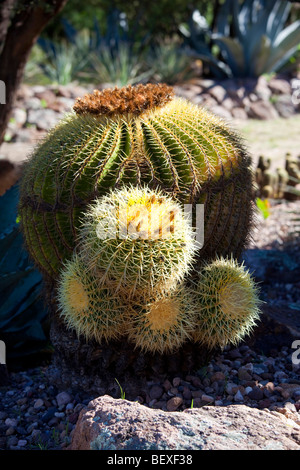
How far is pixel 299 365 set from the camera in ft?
9.53

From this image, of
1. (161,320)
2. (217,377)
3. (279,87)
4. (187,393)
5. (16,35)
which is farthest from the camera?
(279,87)

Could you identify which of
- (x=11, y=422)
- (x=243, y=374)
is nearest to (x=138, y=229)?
(x=243, y=374)

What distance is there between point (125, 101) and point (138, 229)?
0.77m

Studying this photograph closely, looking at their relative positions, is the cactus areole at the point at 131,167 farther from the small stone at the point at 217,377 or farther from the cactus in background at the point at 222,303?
the small stone at the point at 217,377

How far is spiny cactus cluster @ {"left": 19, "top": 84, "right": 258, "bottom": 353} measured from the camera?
2.23 metres

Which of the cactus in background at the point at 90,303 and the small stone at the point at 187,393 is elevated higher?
the cactus in background at the point at 90,303

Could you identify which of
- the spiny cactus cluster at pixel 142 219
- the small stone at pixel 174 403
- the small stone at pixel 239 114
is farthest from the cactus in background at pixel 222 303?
the small stone at pixel 239 114

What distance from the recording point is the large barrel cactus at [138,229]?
2.25 meters

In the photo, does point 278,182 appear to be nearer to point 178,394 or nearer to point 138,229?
point 178,394

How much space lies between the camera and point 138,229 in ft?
7.11

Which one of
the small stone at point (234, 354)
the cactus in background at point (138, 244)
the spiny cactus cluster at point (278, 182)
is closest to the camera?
the cactus in background at point (138, 244)

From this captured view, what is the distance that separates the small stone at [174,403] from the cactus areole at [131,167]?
65cm

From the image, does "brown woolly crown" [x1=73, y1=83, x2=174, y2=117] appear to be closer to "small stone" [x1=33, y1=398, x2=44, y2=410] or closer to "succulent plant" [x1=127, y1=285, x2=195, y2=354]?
"succulent plant" [x1=127, y1=285, x2=195, y2=354]
